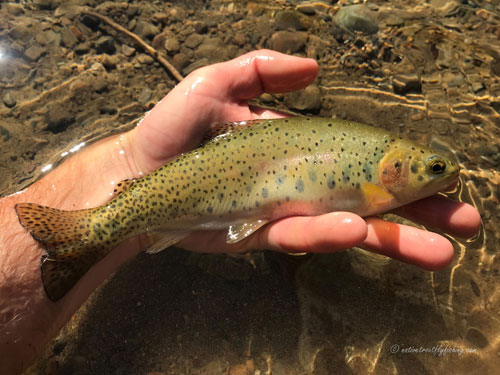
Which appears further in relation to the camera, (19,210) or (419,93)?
(419,93)

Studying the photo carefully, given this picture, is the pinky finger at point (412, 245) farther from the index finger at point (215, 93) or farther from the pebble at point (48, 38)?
the pebble at point (48, 38)

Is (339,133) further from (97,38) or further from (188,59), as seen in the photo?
(97,38)

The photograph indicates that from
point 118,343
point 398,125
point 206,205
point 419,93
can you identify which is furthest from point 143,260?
point 419,93

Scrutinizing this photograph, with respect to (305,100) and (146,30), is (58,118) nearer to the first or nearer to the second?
(146,30)

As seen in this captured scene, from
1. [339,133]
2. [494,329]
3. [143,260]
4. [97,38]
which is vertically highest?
[97,38]

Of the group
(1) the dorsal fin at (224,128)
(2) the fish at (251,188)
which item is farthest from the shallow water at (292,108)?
(1) the dorsal fin at (224,128)

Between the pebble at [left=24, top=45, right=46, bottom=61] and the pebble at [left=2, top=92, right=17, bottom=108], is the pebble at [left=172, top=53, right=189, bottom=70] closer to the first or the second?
the pebble at [left=24, top=45, right=46, bottom=61]
